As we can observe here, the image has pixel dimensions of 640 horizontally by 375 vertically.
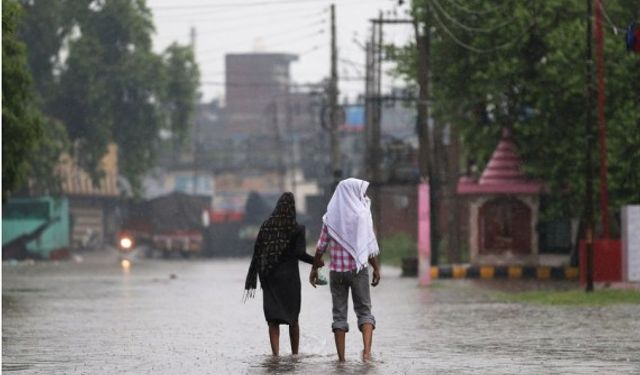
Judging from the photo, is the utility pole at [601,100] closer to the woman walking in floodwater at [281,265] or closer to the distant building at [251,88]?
the woman walking in floodwater at [281,265]

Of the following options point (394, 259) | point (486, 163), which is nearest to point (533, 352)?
point (486, 163)

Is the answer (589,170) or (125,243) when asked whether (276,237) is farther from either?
(125,243)

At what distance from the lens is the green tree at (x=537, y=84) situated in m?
45.4

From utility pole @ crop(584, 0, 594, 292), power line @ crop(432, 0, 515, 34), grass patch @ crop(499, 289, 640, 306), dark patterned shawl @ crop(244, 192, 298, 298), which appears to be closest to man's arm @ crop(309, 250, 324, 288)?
dark patterned shawl @ crop(244, 192, 298, 298)

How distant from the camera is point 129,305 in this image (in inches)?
1235

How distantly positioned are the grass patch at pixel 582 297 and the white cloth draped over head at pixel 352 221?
14290 mm

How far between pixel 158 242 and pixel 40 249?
32.1 feet

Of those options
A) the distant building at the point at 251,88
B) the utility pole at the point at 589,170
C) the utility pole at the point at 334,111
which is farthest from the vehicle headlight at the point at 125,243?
the distant building at the point at 251,88

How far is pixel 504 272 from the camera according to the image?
51719mm

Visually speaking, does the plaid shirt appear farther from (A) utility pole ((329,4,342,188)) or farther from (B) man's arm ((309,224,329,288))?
(A) utility pole ((329,4,342,188))

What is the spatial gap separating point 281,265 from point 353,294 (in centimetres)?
96

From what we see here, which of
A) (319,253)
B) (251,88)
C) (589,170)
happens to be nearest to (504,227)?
(589,170)

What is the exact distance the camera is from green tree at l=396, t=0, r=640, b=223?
149 ft

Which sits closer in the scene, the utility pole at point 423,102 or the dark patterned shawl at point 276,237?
the dark patterned shawl at point 276,237
